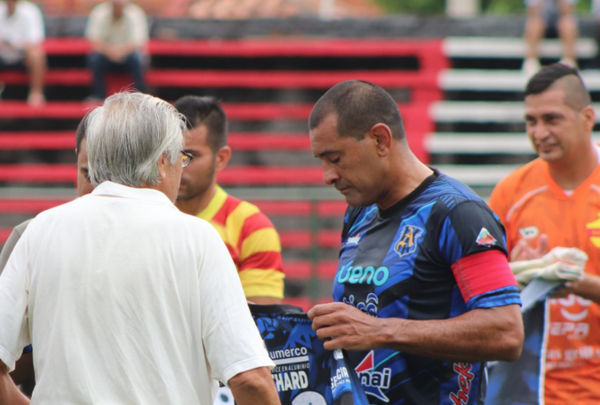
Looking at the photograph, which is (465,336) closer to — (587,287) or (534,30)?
(587,287)

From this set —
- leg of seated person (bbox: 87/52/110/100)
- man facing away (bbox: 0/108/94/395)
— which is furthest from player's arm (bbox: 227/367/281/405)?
leg of seated person (bbox: 87/52/110/100)

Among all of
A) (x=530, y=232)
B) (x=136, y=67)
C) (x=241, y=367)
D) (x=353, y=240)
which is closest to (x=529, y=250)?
(x=530, y=232)

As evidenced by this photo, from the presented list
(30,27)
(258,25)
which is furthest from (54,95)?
(258,25)

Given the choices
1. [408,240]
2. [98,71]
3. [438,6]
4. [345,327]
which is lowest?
[345,327]

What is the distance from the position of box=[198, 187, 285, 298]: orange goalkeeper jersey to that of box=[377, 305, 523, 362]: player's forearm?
1.38m

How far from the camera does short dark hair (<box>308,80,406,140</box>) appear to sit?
2809 mm

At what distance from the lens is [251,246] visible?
3.90 m

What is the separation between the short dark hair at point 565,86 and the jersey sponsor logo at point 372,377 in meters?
1.84

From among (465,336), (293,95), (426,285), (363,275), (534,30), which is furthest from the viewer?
(293,95)

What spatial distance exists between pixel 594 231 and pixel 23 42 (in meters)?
9.10

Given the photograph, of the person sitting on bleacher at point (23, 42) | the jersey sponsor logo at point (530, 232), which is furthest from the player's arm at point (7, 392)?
the person sitting on bleacher at point (23, 42)

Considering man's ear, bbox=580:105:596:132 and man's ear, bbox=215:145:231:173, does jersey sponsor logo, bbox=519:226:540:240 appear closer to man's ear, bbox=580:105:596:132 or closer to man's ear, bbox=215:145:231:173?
man's ear, bbox=580:105:596:132

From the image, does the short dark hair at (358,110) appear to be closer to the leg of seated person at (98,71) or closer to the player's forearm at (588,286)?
the player's forearm at (588,286)

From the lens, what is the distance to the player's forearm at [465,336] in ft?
8.13
